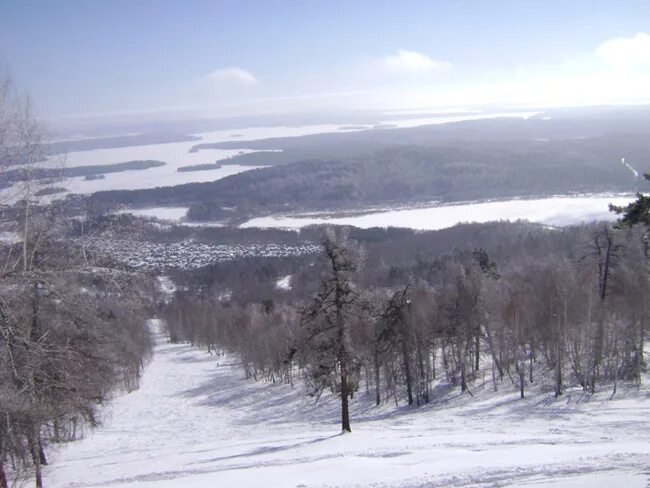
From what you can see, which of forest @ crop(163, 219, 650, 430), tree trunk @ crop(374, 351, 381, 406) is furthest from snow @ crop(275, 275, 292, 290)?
tree trunk @ crop(374, 351, 381, 406)

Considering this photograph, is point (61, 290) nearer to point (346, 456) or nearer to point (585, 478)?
point (346, 456)

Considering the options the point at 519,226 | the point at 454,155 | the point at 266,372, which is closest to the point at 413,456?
the point at 266,372

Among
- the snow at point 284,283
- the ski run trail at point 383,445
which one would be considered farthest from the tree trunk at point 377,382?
the snow at point 284,283

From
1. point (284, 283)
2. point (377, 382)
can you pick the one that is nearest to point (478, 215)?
point (284, 283)

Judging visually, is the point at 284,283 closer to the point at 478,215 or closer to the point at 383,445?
the point at 478,215

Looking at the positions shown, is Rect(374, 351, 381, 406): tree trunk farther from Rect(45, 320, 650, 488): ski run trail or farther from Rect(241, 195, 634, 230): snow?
Rect(241, 195, 634, 230): snow

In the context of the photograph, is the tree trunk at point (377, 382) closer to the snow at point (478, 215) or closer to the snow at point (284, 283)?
the snow at point (284, 283)

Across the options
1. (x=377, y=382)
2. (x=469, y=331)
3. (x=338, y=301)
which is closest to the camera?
(x=338, y=301)
